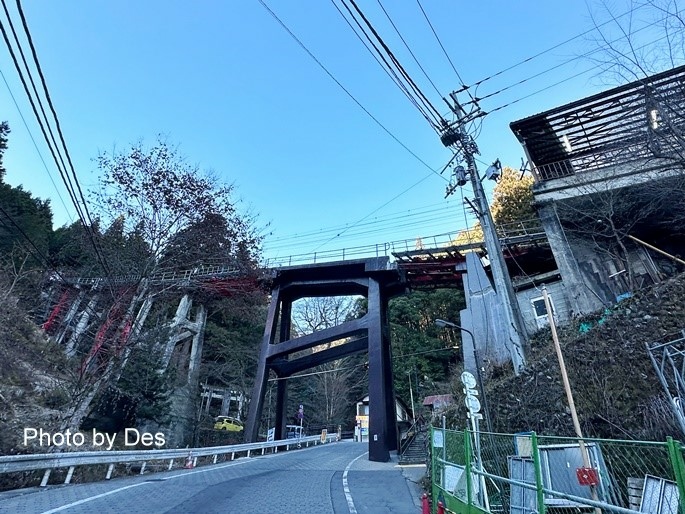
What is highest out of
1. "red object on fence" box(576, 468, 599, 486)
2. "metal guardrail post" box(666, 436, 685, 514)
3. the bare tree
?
the bare tree

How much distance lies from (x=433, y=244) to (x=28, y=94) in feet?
60.1

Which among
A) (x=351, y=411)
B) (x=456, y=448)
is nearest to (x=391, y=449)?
(x=456, y=448)

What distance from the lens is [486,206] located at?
12430 millimetres

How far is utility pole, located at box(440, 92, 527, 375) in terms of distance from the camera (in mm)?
10844

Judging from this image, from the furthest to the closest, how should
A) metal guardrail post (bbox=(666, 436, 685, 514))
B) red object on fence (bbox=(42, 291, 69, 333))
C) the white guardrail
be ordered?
red object on fence (bbox=(42, 291, 69, 333)) → the white guardrail → metal guardrail post (bbox=(666, 436, 685, 514))

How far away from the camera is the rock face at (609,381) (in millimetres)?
8086

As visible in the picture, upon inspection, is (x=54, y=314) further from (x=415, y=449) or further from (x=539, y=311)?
(x=539, y=311)

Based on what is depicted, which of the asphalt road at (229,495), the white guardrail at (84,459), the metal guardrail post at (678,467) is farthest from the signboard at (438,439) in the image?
the white guardrail at (84,459)

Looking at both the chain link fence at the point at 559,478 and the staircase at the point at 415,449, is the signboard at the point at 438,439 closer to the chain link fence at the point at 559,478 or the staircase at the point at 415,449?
the chain link fence at the point at 559,478

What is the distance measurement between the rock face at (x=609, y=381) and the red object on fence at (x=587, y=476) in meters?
4.34

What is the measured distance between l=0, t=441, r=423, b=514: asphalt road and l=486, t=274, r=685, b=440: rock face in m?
3.87

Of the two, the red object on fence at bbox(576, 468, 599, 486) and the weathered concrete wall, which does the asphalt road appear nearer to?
the red object on fence at bbox(576, 468, 599, 486)

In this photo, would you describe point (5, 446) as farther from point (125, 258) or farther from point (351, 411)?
point (351, 411)

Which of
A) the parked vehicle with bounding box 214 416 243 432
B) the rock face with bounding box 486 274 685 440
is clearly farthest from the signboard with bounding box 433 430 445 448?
the parked vehicle with bounding box 214 416 243 432
